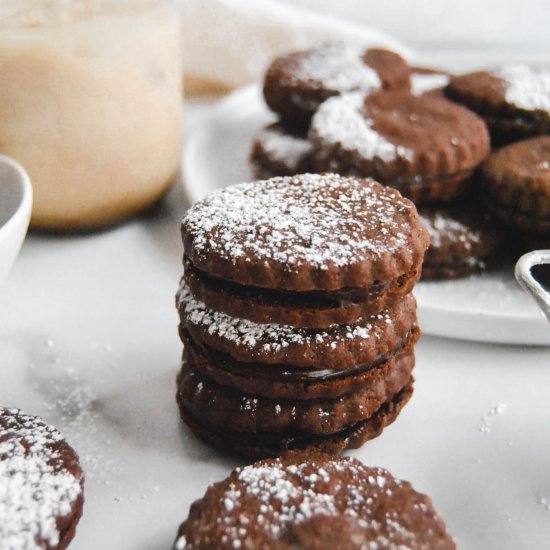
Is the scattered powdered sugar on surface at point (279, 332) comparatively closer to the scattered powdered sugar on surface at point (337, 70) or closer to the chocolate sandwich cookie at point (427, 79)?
the scattered powdered sugar on surface at point (337, 70)

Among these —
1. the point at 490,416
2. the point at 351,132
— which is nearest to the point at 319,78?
the point at 351,132

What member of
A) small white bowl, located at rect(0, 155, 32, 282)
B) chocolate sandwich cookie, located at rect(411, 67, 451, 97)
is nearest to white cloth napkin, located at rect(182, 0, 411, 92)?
chocolate sandwich cookie, located at rect(411, 67, 451, 97)

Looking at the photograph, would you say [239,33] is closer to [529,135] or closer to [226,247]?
[529,135]

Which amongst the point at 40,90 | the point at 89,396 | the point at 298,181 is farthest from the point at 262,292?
the point at 40,90

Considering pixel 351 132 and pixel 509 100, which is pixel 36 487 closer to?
pixel 351 132

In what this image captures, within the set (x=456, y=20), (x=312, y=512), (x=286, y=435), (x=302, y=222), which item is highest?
(x=302, y=222)

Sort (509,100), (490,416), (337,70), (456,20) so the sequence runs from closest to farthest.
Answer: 1. (490,416)
2. (509,100)
3. (337,70)
4. (456,20)

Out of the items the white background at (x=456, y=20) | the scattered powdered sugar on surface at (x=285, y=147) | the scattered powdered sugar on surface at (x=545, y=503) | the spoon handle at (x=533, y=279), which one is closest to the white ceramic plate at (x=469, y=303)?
A: the scattered powdered sugar on surface at (x=285, y=147)

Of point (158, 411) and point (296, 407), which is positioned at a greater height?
point (296, 407)
